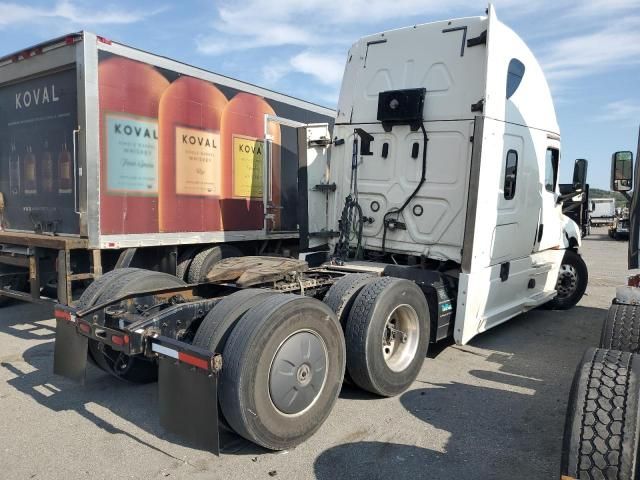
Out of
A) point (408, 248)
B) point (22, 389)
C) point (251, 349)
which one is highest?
point (408, 248)

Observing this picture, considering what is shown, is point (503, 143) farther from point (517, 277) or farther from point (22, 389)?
point (22, 389)

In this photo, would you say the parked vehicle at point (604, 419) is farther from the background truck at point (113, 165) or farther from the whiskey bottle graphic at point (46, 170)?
the whiskey bottle graphic at point (46, 170)

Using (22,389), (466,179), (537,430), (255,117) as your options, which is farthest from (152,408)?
(255,117)

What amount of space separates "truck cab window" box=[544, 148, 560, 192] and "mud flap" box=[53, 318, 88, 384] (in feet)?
19.4

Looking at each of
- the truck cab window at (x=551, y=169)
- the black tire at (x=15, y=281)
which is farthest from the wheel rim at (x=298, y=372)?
the black tire at (x=15, y=281)

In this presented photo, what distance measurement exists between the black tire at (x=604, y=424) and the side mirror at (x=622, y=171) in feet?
8.19

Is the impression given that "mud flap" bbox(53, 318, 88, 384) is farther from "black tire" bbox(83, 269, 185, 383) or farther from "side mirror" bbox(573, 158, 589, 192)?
"side mirror" bbox(573, 158, 589, 192)

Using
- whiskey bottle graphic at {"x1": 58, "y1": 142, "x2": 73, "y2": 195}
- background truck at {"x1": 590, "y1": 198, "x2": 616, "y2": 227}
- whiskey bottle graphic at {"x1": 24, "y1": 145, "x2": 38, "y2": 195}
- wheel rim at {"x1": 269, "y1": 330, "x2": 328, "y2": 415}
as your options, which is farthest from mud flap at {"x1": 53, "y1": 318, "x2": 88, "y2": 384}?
background truck at {"x1": 590, "y1": 198, "x2": 616, "y2": 227}

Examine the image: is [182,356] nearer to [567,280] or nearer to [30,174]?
[30,174]

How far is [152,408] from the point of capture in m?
4.21

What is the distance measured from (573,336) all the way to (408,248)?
104 inches

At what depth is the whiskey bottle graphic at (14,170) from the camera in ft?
22.7

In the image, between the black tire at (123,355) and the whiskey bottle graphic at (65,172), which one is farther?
the whiskey bottle graphic at (65,172)

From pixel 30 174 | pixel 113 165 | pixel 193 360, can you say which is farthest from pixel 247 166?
pixel 193 360
